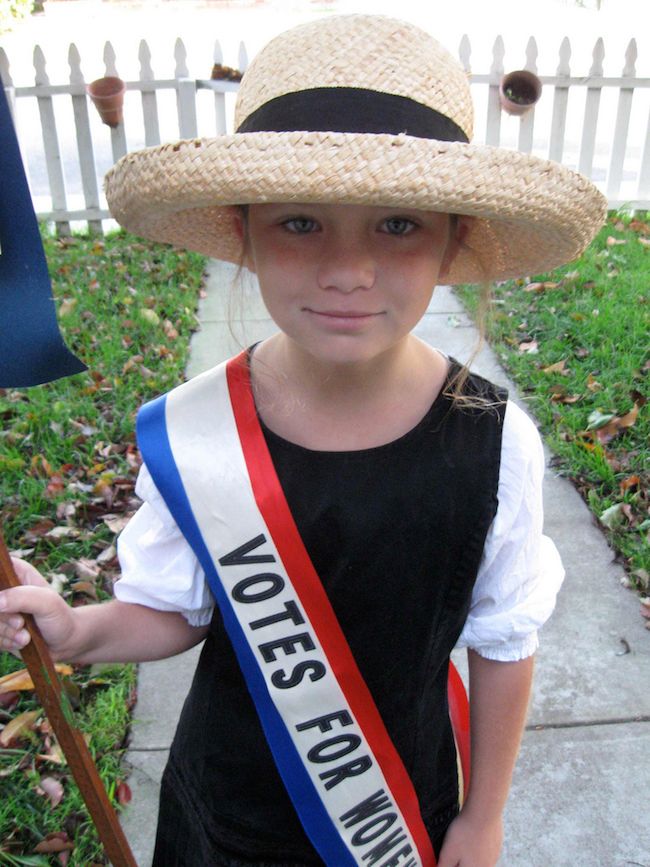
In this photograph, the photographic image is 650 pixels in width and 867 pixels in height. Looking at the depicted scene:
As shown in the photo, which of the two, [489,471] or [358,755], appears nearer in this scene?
[489,471]

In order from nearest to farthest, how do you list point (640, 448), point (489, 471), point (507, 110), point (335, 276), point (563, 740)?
point (335, 276), point (489, 471), point (563, 740), point (640, 448), point (507, 110)

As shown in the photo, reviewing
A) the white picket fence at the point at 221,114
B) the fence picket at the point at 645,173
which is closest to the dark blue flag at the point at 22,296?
the white picket fence at the point at 221,114

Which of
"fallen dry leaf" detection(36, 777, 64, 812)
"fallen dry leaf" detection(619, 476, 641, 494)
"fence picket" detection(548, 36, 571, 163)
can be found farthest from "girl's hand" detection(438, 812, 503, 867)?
"fence picket" detection(548, 36, 571, 163)

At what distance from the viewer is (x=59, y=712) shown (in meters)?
1.15

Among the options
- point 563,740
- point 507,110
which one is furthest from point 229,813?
point 507,110

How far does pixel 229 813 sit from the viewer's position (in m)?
1.41

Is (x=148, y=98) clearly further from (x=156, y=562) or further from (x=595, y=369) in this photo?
(x=156, y=562)

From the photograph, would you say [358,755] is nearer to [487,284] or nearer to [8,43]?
[487,284]

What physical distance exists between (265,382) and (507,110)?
21.0 ft

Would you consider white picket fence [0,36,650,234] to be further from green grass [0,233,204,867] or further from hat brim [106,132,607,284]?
hat brim [106,132,607,284]

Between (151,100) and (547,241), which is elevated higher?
(547,241)

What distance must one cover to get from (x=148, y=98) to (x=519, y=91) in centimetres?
310

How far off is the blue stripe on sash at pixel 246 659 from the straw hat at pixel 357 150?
0.34m

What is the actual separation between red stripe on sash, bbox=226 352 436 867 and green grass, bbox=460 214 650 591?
1.70 meters
